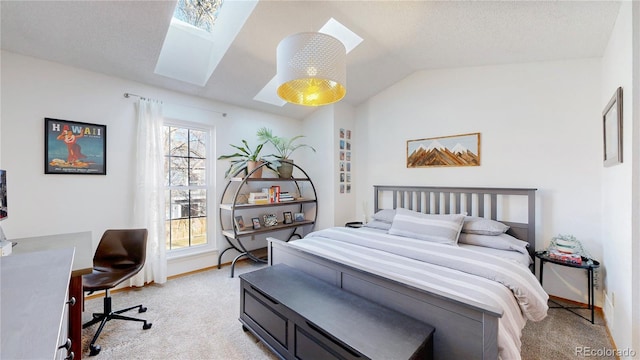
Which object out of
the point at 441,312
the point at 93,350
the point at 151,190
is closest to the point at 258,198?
the point at 151,190

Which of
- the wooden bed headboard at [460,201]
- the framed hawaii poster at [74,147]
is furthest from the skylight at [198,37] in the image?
the wooden bed headboard at [460,201]

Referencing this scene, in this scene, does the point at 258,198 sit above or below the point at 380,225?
above

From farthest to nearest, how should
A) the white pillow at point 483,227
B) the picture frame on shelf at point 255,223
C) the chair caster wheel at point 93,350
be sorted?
the picture frame on shelf at point 255,223 < the white pillow at point 483,227 < the chair caster wheel at point 93,350

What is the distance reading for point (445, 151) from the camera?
11.0 feet

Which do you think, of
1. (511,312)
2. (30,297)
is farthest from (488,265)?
(30,297)

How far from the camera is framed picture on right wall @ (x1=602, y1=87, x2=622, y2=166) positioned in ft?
5.76

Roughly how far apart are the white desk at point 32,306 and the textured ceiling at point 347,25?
1973mm

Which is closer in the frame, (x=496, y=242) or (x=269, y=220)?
(x=496, y=242)

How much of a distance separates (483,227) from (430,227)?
55 cm

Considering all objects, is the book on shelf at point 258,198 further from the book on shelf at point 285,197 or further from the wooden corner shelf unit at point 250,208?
the book on shelf at point 285,197

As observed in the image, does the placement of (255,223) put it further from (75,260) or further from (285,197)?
(75,260)

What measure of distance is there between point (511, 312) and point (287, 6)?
113 inches

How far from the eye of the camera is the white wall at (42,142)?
7.57ft

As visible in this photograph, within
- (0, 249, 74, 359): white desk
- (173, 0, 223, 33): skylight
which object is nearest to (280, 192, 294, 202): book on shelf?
(173, 0, 223, 33): skylight
